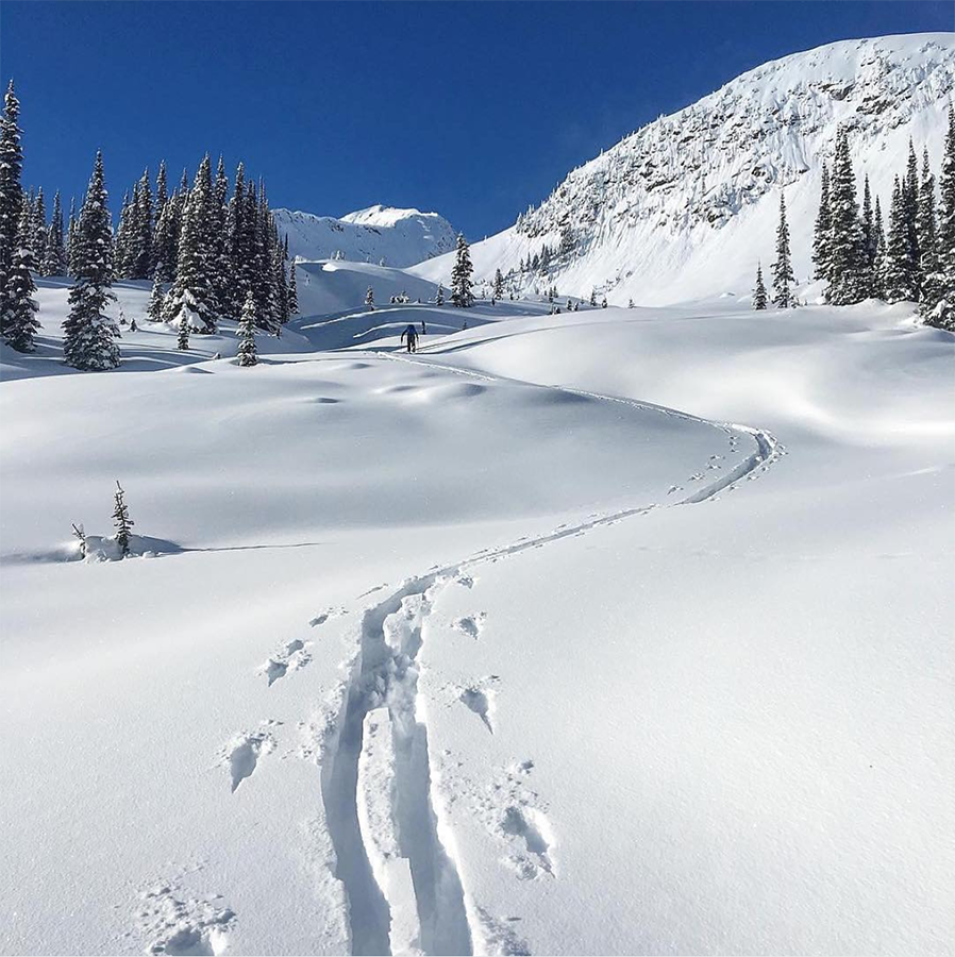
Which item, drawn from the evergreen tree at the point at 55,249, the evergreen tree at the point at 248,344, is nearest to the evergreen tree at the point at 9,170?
the evergreen tree at the point at 248,344

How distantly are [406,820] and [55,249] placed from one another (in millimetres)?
102530

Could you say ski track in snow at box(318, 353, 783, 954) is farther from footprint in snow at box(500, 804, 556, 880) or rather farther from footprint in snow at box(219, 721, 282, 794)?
footprint in snow at box(219, 721, 282, 794)

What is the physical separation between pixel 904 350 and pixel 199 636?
34.0 metres

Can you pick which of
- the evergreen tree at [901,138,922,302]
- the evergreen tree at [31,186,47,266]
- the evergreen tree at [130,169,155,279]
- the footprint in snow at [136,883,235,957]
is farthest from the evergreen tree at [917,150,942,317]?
the evergreen tree at [31,186,47,266]

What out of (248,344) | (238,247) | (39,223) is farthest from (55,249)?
(248,344)

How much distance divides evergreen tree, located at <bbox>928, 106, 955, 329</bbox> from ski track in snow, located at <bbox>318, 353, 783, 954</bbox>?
46.2 m

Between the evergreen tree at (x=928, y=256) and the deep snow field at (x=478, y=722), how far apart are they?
37.2m

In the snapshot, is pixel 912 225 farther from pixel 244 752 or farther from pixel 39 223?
pixel 39 223

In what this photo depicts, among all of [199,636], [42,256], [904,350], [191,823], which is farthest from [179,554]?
[42,256]

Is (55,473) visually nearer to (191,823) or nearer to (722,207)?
(191,823)

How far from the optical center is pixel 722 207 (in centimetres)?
18675

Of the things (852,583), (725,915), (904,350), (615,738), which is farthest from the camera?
(904,350)

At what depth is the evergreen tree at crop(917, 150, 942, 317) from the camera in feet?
139

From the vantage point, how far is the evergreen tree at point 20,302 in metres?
35.8
